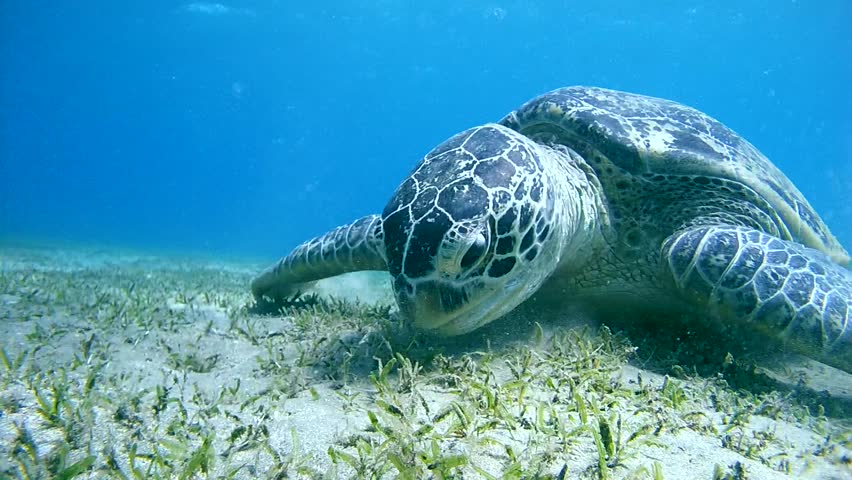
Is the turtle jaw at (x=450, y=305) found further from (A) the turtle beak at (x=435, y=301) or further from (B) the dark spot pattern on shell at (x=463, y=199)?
(B) the dark spot pattern on shell at (x=463, y=199)

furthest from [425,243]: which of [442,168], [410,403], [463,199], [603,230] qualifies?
[603,230]

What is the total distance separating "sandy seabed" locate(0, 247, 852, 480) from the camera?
5.09 ft

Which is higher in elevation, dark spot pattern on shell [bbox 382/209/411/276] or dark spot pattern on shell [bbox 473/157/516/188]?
dark spot pattern on shell [bbox 473/157/516/188]

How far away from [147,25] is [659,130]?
60.3 meters

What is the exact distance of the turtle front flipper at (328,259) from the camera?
378cm

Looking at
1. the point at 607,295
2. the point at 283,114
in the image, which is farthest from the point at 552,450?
the point at 283,114

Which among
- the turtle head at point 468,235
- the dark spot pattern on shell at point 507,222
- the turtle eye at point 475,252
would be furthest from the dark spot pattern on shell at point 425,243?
the dark spot pattern on shell at point 507,222

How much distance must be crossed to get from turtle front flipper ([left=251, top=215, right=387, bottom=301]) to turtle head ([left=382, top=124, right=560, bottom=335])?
1071mm

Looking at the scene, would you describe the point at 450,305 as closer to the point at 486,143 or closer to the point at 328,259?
the point at 486,143

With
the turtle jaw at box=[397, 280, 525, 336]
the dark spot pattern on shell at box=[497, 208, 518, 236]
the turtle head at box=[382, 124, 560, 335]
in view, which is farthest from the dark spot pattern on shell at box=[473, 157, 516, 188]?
the turtle jaw at box=[397, 280, 525, 336]

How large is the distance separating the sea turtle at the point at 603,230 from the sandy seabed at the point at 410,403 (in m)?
0.35

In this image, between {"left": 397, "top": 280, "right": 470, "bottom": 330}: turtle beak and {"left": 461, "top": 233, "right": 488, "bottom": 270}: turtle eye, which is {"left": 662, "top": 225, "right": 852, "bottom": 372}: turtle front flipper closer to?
{"left": 461, "top": 233, "right": 488, "bottom": 270}: turtle eye

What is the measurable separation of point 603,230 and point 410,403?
223 cm

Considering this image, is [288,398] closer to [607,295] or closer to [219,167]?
[607,295]
